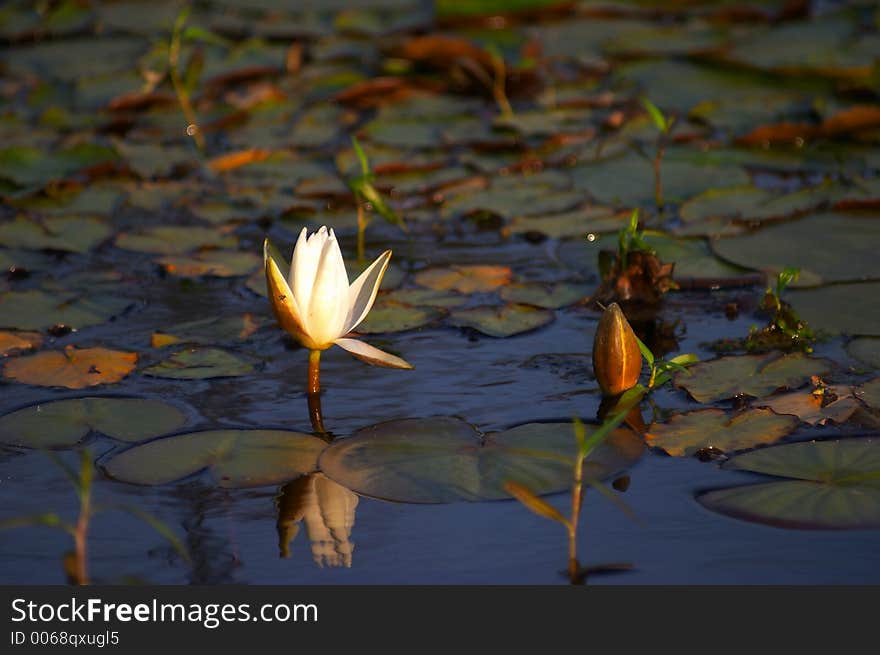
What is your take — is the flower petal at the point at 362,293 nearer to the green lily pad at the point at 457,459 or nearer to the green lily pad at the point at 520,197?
the green lily pad at the point at 457,459

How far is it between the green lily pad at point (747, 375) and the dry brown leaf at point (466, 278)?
0.95 meters

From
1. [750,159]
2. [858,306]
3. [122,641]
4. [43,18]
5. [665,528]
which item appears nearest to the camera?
[122,641]

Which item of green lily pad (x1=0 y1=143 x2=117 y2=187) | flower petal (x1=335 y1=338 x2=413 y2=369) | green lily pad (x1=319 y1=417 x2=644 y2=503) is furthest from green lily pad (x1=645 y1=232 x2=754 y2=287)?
green lily pad (x1=0 y1=143 x2=117 y2=187)

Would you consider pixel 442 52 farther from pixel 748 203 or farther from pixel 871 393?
pixel 871 393

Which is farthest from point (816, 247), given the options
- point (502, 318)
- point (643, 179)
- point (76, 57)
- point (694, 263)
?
point (76, 57)

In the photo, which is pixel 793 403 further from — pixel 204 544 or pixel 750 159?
pixel 750 159

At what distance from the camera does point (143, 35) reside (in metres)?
7.25

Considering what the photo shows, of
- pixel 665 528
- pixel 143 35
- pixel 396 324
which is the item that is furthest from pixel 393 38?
pixel 665 528

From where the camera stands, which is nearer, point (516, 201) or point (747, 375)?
point (747, 375)

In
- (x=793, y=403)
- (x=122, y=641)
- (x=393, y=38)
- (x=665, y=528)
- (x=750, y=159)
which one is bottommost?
(x=122, y=641)

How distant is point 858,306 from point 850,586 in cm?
155

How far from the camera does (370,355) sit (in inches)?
130

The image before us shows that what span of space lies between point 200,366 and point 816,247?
2.18 meters

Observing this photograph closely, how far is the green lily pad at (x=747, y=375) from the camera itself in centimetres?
339
